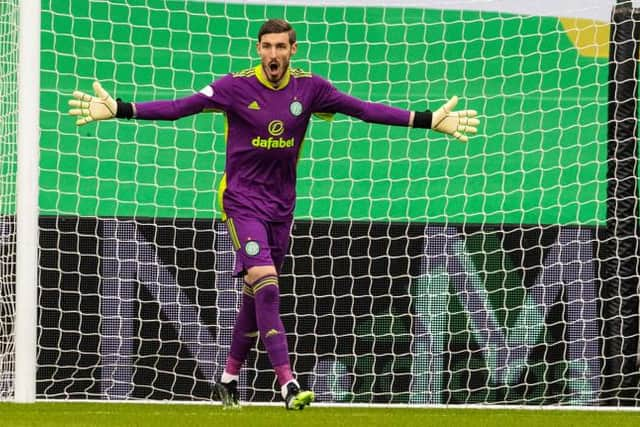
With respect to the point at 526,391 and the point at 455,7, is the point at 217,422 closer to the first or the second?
the point at 526,391

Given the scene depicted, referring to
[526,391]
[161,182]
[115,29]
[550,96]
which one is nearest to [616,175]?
[550,96]

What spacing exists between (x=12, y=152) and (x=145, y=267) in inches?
40.2

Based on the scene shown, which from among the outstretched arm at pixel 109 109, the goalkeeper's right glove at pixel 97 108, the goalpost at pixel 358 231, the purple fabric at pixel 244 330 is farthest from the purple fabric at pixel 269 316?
the goalpost at pixel 358 231

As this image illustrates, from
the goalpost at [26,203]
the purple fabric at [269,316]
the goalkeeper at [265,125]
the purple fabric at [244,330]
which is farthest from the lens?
the goalpost at [26,203]

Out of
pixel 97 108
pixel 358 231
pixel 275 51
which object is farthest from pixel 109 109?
pixel 358 231

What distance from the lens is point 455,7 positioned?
8.58m

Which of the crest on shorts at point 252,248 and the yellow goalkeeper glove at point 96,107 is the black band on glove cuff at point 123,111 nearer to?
the yellow goalkeeper glove at point 96,107

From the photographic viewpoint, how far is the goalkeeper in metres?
6.14

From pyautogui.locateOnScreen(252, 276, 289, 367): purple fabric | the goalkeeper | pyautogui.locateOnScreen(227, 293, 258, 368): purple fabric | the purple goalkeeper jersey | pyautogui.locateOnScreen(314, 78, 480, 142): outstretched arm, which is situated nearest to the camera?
pyautogui.locateOnScreen(252, 276, 289, 367): purple fabric

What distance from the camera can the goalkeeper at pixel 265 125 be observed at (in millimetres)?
6145

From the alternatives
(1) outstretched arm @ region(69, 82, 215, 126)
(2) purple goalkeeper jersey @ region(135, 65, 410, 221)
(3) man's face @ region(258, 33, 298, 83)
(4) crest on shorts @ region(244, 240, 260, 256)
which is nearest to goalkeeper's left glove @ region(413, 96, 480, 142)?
(2) purple goalkeeper jersey @ region(135, 65, 410, 221)

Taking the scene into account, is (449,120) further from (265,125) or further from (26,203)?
(26,203)

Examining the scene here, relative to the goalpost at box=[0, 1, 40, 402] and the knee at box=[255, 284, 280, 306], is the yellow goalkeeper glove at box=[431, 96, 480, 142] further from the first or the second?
the goalpost at box=[0, 1, 40, 402]

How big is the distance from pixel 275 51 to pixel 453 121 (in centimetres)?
99
